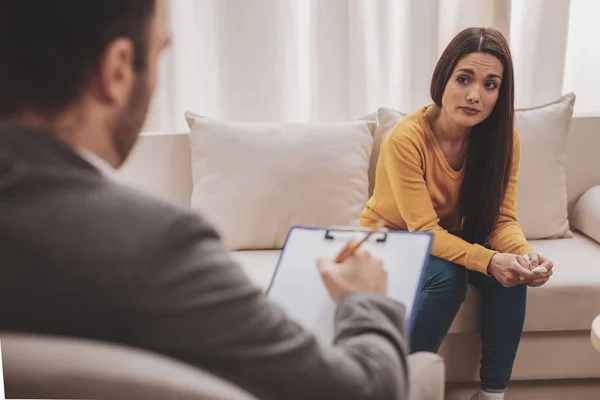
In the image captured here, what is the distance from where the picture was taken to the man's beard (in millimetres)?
558

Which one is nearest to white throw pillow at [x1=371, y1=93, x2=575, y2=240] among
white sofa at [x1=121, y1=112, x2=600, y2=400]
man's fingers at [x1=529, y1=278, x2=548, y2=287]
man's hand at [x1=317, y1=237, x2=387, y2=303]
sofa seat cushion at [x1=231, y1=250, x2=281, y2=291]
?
white sofa at [x1=121, y1=112, x2=600, y2=400]

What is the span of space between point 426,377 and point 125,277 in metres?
0.49

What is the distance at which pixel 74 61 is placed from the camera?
1.71ft

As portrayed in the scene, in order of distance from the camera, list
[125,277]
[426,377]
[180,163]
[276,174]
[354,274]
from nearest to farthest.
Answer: [125,277] < [354,274] < [426,377] < [180,163] < [276,174]

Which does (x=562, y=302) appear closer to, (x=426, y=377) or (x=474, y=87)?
(x=474, y=87)

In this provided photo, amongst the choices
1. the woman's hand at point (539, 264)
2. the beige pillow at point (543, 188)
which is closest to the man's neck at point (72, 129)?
the woman's hand at point (539, 264)

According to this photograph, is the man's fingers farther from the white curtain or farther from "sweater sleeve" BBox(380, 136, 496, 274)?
the white curtain

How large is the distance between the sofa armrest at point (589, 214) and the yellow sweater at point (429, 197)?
0.24 m

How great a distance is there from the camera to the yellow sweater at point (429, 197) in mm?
1389

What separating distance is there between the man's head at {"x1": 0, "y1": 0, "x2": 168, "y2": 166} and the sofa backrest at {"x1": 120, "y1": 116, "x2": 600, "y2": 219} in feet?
0.25

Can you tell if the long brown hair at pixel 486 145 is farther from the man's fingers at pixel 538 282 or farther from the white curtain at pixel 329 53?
the white curtain at pixel 329 53

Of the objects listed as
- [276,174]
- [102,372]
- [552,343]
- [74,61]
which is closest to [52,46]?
[74,61]

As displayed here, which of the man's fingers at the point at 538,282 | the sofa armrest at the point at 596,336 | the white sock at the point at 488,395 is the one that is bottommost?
the white sock at the point at 488,395

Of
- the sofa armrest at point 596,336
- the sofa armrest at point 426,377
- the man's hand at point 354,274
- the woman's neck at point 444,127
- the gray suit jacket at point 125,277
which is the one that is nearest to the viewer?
the gray suit jacket at point 125,277
